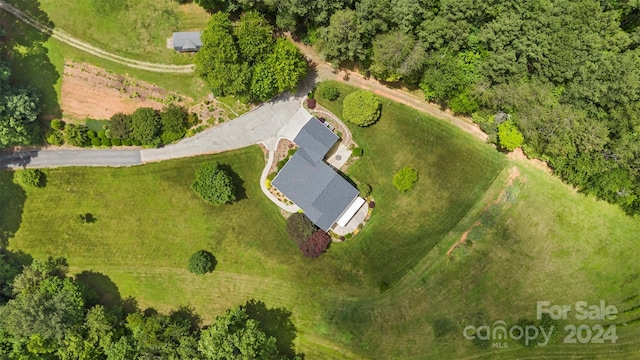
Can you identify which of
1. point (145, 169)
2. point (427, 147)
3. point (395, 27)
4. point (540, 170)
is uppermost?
point (395, 27)

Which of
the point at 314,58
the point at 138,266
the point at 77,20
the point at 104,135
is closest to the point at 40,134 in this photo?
the point at 104,135

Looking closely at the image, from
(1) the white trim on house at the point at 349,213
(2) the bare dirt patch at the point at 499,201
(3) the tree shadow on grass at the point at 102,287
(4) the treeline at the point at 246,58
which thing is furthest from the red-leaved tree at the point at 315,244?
(3) the tree shadow on grass at the point at 102,287

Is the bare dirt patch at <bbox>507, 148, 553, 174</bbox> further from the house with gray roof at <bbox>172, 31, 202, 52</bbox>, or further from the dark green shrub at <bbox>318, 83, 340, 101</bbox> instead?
the house with gray roof at <bbox>172, 31, 202, 52</bbox>

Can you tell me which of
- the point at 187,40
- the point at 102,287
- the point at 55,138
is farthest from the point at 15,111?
the point at 102,287

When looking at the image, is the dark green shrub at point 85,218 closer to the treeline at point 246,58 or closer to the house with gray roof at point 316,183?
the treeline at point 246,58

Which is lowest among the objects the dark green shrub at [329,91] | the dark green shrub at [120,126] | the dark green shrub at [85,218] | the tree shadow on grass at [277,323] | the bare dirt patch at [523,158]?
the dark green shrub at [85,218]

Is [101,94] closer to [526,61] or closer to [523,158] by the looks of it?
[526,61]

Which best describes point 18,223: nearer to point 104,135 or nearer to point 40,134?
point 40,134
